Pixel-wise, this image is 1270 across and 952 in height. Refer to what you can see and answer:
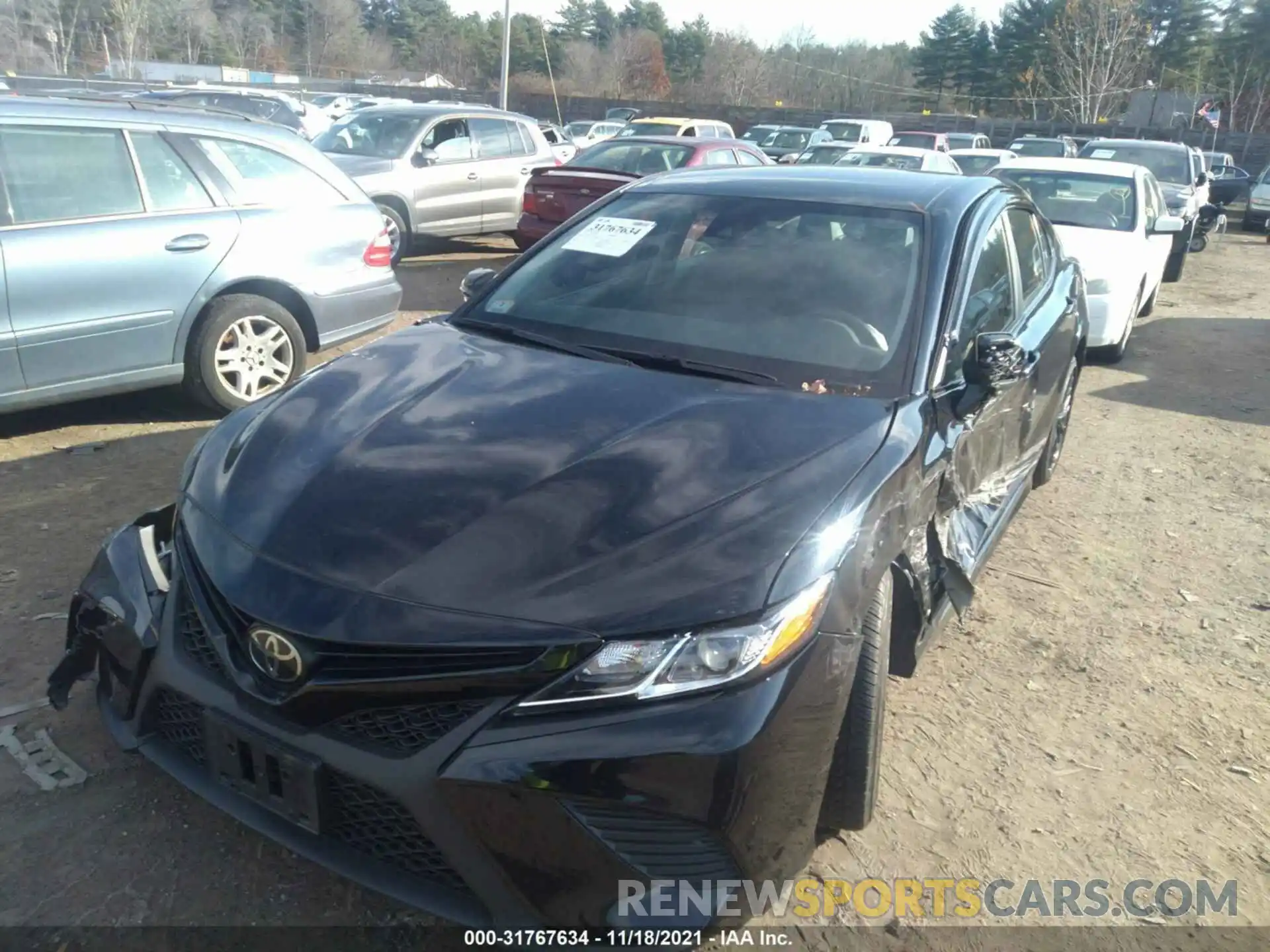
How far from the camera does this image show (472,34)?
247ft

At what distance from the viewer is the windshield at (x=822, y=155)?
53.7 ft

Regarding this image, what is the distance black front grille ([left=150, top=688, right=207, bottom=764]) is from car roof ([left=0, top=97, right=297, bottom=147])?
3893 millimetres

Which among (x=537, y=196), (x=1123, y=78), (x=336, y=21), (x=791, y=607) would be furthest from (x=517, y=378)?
(x=336, y=21)

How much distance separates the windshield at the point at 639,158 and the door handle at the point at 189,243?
6085 mm

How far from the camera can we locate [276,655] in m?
2.10

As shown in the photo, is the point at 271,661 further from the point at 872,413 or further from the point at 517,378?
the point at 872,413

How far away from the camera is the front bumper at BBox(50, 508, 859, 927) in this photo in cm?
194

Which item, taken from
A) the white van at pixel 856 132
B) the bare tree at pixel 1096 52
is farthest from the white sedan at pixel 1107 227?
the bare tree at pixel 1096 52

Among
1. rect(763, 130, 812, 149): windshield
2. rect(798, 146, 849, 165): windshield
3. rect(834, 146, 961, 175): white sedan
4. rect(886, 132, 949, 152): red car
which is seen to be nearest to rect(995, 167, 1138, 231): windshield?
rect(834, 146, 961, 175): white sedan

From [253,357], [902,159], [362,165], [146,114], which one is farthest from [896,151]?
[146,114]

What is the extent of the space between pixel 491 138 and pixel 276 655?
1068cm

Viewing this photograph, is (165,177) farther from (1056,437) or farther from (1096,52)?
(1096,52)

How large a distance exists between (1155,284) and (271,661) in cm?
1022

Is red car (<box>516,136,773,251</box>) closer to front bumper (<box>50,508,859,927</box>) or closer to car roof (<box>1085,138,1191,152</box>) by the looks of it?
car roof (<box>1085,138,1191,152</box>)
